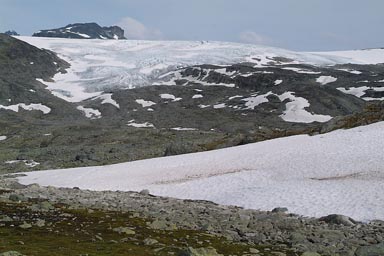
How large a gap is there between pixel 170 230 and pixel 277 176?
64.4ft

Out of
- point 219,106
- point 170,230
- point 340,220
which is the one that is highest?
point 340,220

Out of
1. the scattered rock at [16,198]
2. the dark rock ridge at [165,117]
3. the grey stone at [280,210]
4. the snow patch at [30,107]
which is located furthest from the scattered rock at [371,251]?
the snow patch at [30,107]

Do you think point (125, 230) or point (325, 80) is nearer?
point (125, 230)

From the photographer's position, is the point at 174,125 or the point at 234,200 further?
the point at 174,125

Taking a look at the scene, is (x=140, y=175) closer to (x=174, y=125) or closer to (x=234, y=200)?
(x=234, y=200)

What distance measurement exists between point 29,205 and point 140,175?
18.5 meters

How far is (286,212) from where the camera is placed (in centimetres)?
3025

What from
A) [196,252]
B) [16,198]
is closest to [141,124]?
[16,198]

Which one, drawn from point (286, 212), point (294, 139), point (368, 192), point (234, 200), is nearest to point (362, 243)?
point (286, 212)

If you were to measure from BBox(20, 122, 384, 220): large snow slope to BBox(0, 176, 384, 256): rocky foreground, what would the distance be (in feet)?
10.9

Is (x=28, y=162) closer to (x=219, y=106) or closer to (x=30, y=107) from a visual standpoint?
(x=219, y=106)

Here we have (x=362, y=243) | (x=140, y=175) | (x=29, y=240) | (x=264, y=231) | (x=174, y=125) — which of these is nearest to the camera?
(x=29, y=240)

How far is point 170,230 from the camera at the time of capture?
80.2 ft

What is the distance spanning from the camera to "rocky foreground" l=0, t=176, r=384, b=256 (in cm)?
1941
